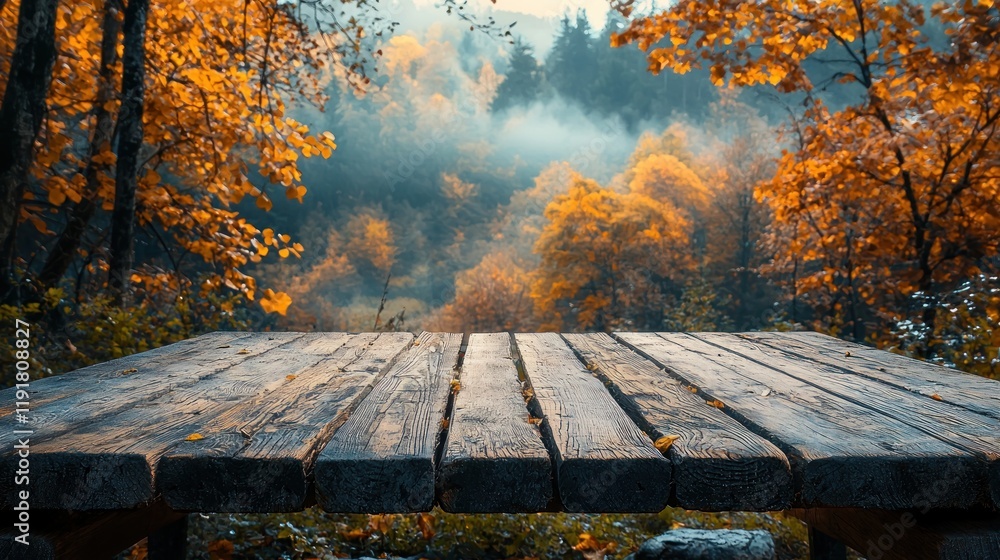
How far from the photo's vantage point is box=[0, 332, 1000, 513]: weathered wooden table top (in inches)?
48.8

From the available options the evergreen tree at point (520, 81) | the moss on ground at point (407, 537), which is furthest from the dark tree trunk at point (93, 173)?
the evergreen tree at point (520, 81)

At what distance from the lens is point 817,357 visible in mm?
2582

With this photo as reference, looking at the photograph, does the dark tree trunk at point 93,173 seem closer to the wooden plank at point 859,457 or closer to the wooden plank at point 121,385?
the wooden plank at point 121,385

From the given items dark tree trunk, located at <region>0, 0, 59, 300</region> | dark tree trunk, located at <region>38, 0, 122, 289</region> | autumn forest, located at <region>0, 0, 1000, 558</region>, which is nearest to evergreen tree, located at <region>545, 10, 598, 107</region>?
autumn forest, located at <region>0, 0, 1000, 558</region>

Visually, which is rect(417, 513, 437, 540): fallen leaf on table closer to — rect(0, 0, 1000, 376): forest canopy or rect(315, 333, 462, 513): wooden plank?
rect(0, 0, 1000, 376): forest canopy

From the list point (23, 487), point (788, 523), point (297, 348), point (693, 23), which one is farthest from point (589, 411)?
point (693, 23)

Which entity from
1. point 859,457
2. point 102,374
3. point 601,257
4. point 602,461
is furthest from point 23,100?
point 601,257

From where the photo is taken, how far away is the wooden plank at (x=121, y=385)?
1.50 metres

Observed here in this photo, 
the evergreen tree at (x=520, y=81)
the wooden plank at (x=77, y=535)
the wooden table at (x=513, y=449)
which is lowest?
the wooden plank at (x=77, y=535)

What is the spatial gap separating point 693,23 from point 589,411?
13.6 feet

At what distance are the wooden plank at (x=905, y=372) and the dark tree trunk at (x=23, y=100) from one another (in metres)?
3.87

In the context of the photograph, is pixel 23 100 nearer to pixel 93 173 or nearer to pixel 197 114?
pixel 93 173

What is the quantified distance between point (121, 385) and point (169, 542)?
81 centimetres

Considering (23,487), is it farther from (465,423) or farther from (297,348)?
(297,348)
